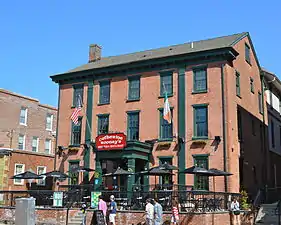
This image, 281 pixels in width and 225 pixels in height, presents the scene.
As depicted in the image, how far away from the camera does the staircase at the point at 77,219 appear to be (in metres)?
22.2

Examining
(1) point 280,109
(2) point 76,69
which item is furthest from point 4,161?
(1) point 280,109

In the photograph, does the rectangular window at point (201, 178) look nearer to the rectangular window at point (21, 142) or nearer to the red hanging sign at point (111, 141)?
the red hanging sign at point (111, 141)

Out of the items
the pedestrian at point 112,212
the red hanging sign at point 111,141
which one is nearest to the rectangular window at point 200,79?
the red hanging sign at point 111,141

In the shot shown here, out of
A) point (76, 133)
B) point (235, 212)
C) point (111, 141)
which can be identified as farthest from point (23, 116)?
point (235, 212)

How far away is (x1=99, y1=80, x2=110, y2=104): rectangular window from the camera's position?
30.5 metres

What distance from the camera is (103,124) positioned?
3014 centimetres

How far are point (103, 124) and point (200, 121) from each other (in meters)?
7.51

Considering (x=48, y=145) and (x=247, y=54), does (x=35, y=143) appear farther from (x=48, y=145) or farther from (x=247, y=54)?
(x=247, y=54)

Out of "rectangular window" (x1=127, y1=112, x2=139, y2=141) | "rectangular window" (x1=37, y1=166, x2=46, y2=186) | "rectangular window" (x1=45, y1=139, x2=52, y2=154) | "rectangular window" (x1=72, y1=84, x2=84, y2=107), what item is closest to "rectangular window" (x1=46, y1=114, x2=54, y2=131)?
"rectangular window" (x1=45, y1=139, x2=52, y2=154)

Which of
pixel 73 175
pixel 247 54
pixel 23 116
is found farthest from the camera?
pixel 23 116

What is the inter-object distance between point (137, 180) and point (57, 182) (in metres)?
7.14

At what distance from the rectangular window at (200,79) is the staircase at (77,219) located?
1082 centimetres

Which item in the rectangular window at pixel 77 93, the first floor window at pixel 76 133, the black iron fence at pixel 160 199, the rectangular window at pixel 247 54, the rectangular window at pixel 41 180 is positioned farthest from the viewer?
the rectangular window at pixel 41 180

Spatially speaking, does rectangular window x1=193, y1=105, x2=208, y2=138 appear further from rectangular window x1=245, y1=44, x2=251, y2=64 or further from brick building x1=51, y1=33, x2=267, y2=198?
rectangular window x1=245, y1=44, x2=251, y2=64
